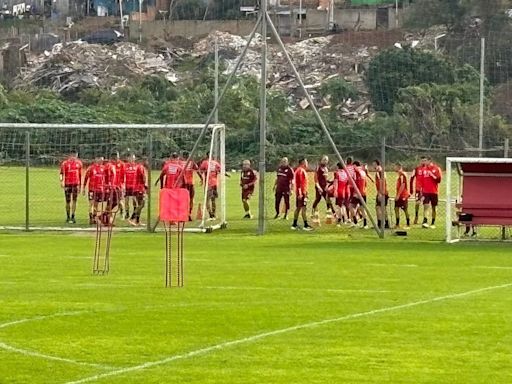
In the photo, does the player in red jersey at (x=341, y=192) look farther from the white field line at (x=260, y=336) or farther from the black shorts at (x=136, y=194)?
the white field line at (x=260, y=336)

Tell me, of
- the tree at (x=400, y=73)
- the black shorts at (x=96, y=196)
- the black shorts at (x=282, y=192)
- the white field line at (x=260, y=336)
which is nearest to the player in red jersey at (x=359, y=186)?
the black shorts at (x=282, y=192)

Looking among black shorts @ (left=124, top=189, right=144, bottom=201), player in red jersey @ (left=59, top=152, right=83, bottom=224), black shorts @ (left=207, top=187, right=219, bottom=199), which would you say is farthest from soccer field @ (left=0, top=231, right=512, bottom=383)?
player in red jersey @ (left=59, top=152, right=83, bottom=224)

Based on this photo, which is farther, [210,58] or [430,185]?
[210,58]

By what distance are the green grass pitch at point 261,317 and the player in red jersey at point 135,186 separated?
401 inches

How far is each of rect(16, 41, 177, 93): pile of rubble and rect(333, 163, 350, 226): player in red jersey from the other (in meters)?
71.9

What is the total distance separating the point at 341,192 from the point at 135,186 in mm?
5551

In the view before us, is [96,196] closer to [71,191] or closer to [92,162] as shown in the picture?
[71,191]

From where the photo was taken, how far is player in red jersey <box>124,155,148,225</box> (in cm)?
3956

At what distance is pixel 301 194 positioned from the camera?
125 ft

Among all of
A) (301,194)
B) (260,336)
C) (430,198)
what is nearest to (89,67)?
(301,194)

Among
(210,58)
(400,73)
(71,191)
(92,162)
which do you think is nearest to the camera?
(71,191)

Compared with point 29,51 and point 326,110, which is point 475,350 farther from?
point 29,51

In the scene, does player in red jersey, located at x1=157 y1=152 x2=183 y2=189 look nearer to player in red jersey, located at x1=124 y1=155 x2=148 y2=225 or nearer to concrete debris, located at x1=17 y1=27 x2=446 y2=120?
player in red jersey, located at x1=124 y1=155 x2=148 y2=225

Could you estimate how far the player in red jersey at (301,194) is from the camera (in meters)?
37.8
